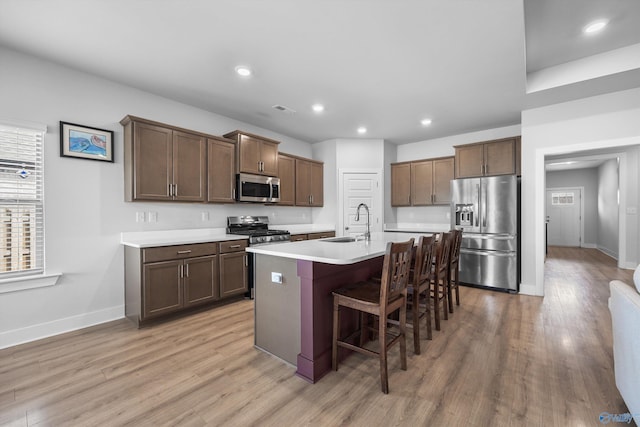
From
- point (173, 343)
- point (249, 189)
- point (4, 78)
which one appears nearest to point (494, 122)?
point (249, 189)

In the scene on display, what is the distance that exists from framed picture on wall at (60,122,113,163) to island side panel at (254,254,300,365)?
7.31 feet

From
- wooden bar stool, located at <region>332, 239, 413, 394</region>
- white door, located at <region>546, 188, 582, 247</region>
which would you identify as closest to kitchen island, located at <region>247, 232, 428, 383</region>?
wooden bar stool, located at <region>332, 239, 413, 394</region>

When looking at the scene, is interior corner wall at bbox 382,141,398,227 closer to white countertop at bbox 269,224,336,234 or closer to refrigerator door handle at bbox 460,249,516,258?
white countertop at bbox 269,224,336,234

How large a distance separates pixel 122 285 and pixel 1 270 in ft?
3.22

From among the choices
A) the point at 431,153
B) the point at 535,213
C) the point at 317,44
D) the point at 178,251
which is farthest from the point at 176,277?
the point at 431,153

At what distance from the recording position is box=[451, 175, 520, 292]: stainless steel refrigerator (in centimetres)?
417

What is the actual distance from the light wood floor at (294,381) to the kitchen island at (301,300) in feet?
0.44

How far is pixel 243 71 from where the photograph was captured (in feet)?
9.71

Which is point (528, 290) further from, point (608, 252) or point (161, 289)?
point (608, 252)

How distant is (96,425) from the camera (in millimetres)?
1591

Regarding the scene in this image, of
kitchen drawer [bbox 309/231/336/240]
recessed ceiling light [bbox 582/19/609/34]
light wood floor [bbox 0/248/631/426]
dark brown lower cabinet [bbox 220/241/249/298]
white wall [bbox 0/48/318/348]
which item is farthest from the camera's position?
kitchen drawer [bbox 309/231/336/240]

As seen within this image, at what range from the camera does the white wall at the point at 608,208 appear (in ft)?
22.3

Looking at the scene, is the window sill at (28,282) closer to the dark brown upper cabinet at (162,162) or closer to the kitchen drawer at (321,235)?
the dark brown upper cabinet at (162,162)

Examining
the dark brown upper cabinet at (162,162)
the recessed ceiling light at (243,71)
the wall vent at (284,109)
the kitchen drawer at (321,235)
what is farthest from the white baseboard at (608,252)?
the dark brown upper cabinet at (162,162)
